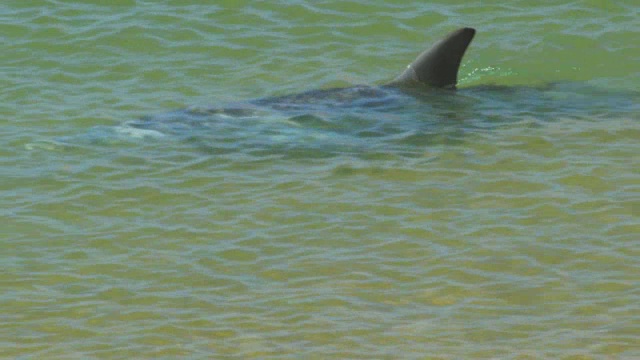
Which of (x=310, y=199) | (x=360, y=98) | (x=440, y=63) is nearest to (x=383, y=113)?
(x=360, y=98)

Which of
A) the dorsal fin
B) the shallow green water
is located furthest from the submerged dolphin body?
the shallow green water

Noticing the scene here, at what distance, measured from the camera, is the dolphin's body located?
38.3ft

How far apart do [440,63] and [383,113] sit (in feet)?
3.16

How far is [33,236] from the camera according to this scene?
976cm

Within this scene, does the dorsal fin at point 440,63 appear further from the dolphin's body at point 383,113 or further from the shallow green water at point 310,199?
the shallow green water at point 310,199

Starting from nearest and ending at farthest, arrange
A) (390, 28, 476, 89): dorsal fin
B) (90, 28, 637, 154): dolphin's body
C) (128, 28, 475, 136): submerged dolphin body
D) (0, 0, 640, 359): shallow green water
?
(0, 0, 640, 359): shallow green water → (90, 28, 637, 154): dolphin's body → (128, 28, 475, 136): submerged dolphin body → (390, 28, 476, 89): dorsal fin

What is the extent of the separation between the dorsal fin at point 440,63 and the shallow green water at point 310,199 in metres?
0.35

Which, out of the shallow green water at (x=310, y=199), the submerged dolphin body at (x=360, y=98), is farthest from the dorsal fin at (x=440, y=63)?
the shallow green water at (x=310, y=199)

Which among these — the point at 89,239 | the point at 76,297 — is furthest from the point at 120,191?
the point at 76,297

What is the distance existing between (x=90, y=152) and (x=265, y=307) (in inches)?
135

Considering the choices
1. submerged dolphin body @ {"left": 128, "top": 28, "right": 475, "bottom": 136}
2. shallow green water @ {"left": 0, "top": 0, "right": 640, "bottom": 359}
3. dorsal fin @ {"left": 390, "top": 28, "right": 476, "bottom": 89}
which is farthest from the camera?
dorsal fin @ {"left": 390, "top": 28, "right": 476, "bottom": 89}

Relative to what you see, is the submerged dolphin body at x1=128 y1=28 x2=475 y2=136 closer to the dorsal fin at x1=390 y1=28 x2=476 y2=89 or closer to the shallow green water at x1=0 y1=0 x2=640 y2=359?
the dorsal fin at x1=390 y1=28 x2=476 y2=89

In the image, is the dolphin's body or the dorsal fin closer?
the dolphin's body

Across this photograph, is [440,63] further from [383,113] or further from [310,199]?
[310,199]
